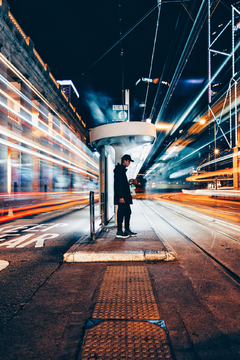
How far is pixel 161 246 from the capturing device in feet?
13.9

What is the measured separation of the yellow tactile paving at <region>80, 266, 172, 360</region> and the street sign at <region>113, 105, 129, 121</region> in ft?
18.5

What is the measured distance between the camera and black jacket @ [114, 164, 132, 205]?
4902mm

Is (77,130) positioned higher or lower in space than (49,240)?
higher

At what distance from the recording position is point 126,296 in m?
2.55

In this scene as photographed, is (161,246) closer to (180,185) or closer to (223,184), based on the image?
(223,184)

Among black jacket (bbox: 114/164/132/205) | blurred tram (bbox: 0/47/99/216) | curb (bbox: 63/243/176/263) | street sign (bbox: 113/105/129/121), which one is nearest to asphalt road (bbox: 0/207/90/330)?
curb (bbox: 63/243/176/263)

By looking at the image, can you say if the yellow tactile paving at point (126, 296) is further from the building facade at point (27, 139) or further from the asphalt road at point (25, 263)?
the building facade at point (27, 139)

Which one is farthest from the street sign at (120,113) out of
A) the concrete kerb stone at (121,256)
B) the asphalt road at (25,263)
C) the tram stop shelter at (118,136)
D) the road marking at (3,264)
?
the road marking at (3,264)

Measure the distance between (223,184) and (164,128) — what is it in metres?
21.5

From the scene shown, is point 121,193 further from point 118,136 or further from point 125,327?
point 125,327

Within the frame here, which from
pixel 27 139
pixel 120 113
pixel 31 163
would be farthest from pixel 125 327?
pixel 31 163

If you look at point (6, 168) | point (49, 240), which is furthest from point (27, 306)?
point (6, 168)

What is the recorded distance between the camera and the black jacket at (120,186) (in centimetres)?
490

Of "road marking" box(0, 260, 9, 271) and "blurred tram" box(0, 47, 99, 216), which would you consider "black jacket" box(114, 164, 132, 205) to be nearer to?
"road marking" box(0, 260, 9, 271)
